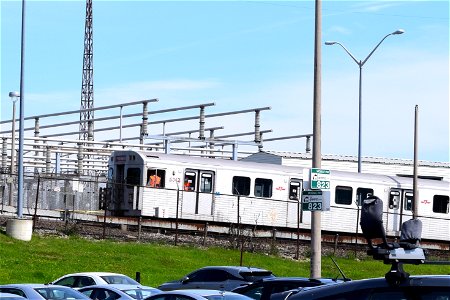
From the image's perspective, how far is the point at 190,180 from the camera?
3988 centimetres

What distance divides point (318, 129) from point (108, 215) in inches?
Answer: 744

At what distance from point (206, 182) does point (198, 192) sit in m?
0.96

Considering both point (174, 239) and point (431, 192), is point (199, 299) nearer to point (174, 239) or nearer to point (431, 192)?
point (174, 239)

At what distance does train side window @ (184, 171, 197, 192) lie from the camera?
39750mm

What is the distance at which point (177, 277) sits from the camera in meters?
31.2

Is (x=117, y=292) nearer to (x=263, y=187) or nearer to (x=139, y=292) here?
(x=139, y=292)

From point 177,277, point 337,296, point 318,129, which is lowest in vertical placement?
point 177,277

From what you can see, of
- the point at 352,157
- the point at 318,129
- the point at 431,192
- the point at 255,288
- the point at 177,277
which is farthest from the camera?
the point at 352,157

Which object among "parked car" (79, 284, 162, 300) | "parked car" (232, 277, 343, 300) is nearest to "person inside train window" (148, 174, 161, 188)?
"parked car" (79, 284, 162, 300)

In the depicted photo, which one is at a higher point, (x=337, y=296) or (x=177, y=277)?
(x=337, y=296)

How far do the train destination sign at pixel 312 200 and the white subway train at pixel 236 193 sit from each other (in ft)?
48.2

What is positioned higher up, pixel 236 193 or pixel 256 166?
pixel 256 166

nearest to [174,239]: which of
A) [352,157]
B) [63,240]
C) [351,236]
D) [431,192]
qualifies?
[63,240]

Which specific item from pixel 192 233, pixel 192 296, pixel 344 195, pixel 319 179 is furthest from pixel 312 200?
pixel 344 195
